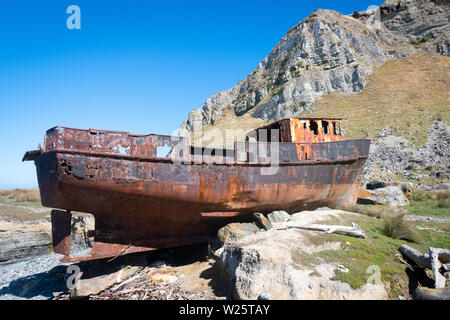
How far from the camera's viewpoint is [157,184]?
518cm

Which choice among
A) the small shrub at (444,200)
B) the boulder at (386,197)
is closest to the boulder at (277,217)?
the boulder at (386,197)

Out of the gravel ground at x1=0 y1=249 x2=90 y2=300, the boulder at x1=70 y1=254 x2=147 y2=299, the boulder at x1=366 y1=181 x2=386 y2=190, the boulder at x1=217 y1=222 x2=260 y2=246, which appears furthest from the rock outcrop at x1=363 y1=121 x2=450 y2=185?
the gravel ground at x1=0 y1=249 x2=90 y2=300

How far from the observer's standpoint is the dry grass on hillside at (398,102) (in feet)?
66.5

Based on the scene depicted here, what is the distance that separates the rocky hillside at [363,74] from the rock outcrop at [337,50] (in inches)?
4.9

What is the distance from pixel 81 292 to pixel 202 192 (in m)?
3.07

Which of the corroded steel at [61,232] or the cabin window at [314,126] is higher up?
the cabin window at [314,126]

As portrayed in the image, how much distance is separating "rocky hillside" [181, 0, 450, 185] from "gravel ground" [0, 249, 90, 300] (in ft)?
46.0

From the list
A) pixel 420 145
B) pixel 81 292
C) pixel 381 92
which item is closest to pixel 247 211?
pixel 81 292

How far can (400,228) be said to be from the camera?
17.5 feet

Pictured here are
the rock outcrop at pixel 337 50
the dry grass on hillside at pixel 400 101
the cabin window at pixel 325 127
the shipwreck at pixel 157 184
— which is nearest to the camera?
the shipwreck at pixel 157 184

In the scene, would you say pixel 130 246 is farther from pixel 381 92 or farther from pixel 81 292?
pixel 381 92

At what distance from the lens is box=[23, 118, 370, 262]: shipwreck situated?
482cm

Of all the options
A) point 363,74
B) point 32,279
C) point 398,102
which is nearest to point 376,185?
point 32,279

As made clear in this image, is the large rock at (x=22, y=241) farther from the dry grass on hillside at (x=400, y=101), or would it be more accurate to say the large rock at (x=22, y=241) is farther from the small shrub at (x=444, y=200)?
the dry grass on hillside at (x=400, y=101)
